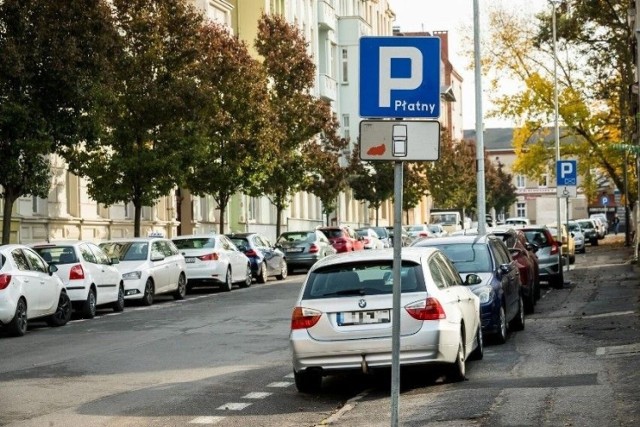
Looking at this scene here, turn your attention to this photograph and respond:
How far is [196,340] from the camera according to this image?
2144 cm

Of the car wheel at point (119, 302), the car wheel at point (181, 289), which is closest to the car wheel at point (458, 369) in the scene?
the car wheel at point (119, 302)

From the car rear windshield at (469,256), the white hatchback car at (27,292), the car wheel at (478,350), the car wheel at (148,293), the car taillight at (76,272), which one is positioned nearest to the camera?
the car wheel at (478,350)

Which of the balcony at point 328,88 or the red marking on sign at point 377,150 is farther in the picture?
the balcony at point 328,88

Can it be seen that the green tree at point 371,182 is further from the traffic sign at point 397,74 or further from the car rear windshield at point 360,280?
the traffic sign at point 397,74

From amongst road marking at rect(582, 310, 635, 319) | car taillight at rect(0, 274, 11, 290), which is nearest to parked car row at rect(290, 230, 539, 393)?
road marking at rect(582, 310, 635, 319)

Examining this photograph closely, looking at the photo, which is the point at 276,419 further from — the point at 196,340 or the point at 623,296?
the point at 623,296

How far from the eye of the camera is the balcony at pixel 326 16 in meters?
80.2

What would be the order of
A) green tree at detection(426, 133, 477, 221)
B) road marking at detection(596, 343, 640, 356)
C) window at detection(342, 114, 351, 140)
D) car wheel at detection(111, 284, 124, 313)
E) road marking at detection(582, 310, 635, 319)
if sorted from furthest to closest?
green tree at detection(426, 133, 477, 221) → window at detection(342, 114, 351, 140) → car wheel at detection(111, 284, 124, 313) → road marking at detection(582, 310, 635, 319) → road marking at detection(596, 343, 640, 356)

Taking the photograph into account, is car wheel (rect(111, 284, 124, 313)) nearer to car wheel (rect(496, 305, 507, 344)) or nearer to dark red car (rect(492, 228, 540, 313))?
dark red car (rect(492, 228, 540, 313))

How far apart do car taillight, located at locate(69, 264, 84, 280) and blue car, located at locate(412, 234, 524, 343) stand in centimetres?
815

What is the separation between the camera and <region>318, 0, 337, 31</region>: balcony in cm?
A: 8025

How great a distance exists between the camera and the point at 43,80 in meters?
31.5

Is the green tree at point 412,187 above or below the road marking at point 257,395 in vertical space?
above

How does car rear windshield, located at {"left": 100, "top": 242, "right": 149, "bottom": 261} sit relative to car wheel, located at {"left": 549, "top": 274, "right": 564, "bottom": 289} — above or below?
above
